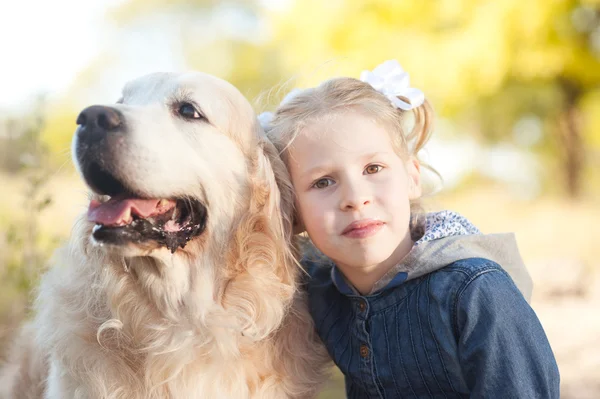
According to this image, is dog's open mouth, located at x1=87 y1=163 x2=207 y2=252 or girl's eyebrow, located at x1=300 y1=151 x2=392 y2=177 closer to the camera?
dog's open mouth, located at x1=87 y1=163 x2=207 y2=252

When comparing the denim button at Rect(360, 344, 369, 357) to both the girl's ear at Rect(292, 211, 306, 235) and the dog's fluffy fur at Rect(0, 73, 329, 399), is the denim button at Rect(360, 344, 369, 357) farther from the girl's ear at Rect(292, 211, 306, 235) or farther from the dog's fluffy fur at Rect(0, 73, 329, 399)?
the girl's ear at Rect(292, 211, 306, 235)

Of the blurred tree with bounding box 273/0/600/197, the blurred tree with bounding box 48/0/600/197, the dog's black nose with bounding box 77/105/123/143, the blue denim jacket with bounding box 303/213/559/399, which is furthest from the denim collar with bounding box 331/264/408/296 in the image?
the blurred tree with bounding box 273/0/600/197

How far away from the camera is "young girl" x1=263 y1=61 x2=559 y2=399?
1938mm

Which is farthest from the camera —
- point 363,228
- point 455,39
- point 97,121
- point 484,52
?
point 455,39

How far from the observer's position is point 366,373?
7.47ft

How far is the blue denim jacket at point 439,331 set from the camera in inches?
75.1

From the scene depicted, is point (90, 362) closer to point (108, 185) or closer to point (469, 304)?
point (108, 185)

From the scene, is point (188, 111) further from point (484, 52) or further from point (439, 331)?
point (484, 52)

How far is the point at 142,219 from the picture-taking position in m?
2.01

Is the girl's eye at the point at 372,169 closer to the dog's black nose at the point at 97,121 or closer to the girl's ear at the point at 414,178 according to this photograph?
the girl's ear at the point at 414,178

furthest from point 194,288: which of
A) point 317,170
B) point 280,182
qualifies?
point 317,170

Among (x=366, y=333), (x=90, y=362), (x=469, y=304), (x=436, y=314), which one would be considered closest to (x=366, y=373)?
(x=366, y=333)

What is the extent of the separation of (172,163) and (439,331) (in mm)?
1063

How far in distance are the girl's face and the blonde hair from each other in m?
0.04
